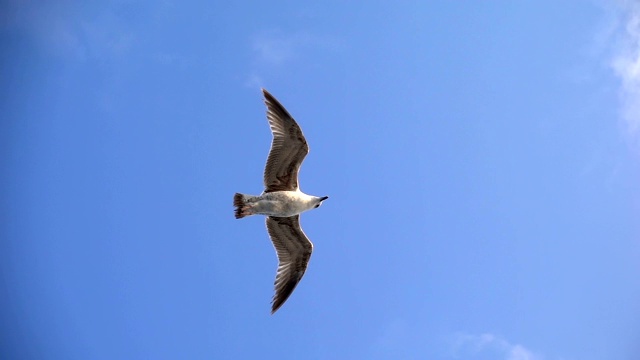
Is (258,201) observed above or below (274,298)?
above

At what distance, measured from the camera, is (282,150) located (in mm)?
13844

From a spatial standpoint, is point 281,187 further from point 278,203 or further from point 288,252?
point 288,252

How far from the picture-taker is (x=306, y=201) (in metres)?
14.1

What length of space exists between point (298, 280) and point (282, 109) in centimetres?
498

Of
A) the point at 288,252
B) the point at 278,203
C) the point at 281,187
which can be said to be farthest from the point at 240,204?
the point at 288,252

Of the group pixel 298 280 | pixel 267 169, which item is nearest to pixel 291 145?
pixel 267 169

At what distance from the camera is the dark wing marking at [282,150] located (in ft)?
44.9

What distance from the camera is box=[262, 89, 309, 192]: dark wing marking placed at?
539 inches

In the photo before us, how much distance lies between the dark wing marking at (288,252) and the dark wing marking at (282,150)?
1.19 m

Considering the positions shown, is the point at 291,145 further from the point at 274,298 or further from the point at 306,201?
the point at 274,298

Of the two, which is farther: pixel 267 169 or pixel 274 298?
pixel 274 298

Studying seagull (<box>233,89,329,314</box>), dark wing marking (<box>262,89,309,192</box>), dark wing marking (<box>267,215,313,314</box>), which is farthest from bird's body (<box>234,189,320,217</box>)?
dark wing marking (<box>267,215,313,314</box>)

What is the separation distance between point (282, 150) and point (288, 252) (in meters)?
3.22

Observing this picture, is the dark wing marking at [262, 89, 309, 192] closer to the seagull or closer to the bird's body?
the seagull
